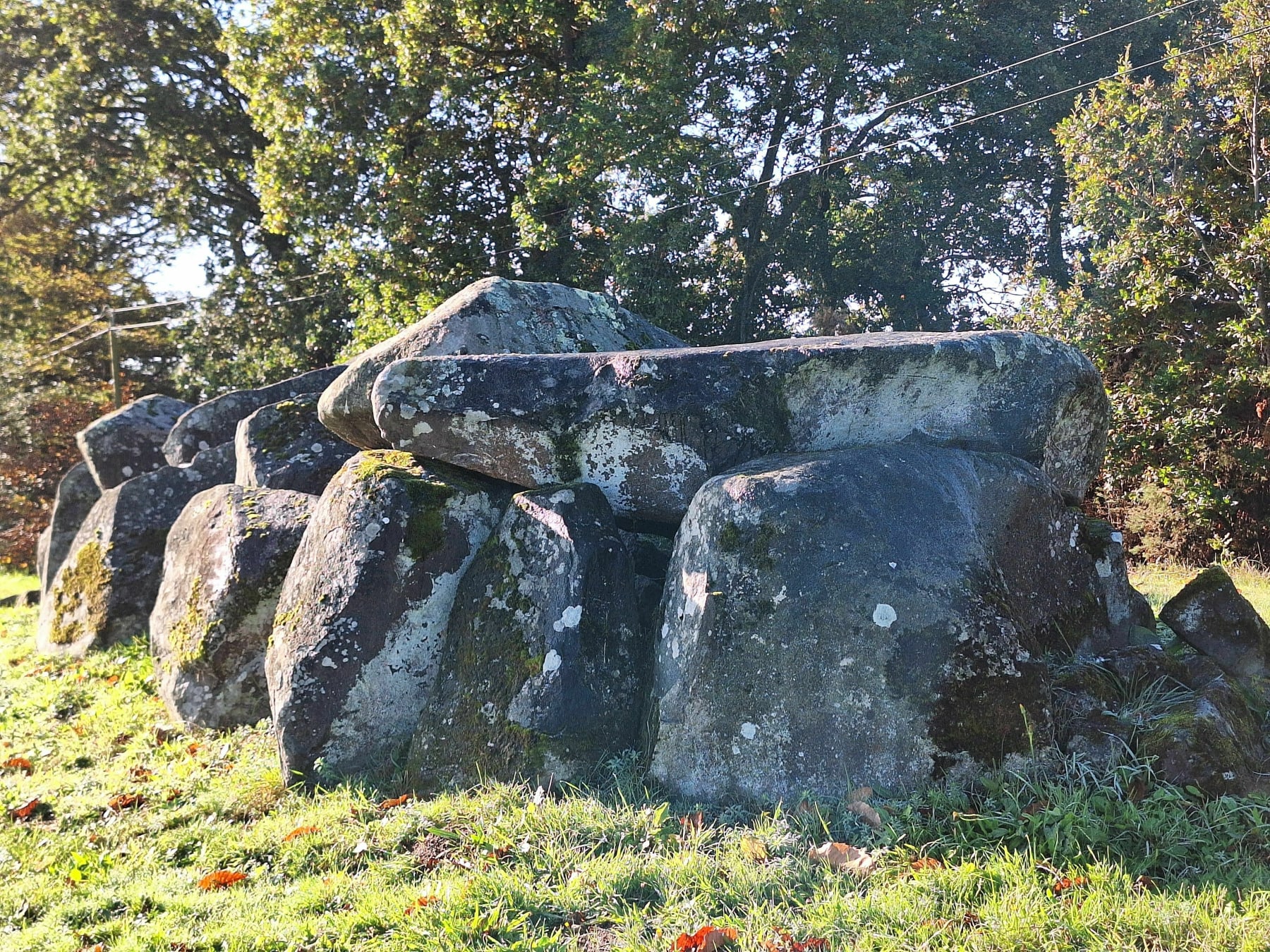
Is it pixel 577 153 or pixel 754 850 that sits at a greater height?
pixel 577 153

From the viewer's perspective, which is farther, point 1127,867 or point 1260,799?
point 1260,799

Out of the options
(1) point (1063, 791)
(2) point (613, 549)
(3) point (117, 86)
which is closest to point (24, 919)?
(2) point (613, 549)

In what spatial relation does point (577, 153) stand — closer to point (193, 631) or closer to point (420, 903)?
point (193, 631)

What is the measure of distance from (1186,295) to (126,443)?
13176mm

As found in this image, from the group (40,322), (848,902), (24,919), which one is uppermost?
(40,322)

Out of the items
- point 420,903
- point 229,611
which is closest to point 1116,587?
point 420,903

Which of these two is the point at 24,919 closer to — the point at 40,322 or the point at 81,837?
the point at 81,837

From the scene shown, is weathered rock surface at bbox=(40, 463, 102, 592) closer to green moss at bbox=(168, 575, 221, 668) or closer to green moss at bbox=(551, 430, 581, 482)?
green moss at bbox=(168, 575, 221, 668)

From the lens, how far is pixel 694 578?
4883 millimetres

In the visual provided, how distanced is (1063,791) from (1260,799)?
76 cm

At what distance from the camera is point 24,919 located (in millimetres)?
4406

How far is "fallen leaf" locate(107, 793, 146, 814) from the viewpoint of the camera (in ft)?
18.6

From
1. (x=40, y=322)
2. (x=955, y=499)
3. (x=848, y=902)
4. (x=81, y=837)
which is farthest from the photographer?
(x=40, y=322)

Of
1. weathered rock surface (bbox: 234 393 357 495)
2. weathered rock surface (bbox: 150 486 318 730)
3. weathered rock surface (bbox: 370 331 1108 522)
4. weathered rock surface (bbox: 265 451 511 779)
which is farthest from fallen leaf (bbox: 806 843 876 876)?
weathered rock surface (bbox: 234 393 357 495)
